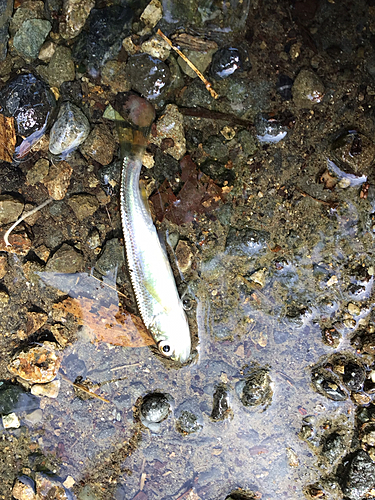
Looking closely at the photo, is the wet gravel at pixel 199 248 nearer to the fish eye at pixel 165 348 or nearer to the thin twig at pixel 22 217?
the thin twig at pixel 22 217

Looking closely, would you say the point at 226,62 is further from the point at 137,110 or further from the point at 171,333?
the point at 171,333

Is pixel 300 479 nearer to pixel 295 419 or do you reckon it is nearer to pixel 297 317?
pixel 295 419

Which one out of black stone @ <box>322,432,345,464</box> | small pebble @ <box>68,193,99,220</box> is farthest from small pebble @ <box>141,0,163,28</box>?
black stone @ <box>322,432,345,464</box>

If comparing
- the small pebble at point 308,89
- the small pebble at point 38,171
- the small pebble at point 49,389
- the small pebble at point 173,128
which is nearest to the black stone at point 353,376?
the small pebble at point 308,89

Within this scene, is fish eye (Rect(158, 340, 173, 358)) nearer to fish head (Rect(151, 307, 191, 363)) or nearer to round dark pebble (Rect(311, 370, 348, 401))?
fish head (Rect(151, 307, 191, 363))

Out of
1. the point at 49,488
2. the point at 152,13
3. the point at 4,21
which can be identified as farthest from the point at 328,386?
the point at 4,21

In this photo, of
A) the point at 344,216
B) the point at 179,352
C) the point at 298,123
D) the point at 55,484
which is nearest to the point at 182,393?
the point at 179,352
